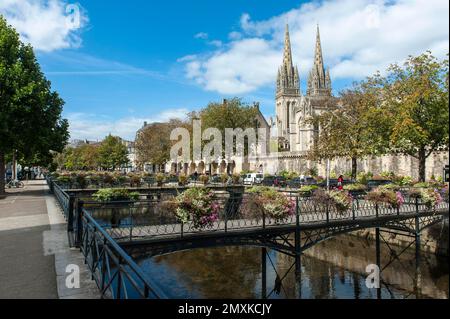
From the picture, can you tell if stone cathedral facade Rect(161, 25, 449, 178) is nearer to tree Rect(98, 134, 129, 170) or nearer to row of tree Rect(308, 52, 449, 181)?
row of tree Rect(308, 52, 449, 181)

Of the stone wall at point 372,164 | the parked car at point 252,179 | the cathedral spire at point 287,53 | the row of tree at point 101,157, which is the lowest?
the parked car at point 252,179

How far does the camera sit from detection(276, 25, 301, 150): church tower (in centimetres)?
13488

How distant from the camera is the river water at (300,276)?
15.1 metres

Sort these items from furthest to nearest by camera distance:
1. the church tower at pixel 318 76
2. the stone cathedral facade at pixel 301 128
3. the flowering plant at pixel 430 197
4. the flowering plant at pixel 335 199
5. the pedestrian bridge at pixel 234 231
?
1. the church tower at pixel 318 76
2. the stone cathedral facade at pixel 301 128
3. the flowering plant at pixel 430 197
4. the flowering plant at pixel 335 199
5. the pedestrian bridge at pixel 234 231

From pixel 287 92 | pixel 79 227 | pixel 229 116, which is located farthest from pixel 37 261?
pixel 287 92

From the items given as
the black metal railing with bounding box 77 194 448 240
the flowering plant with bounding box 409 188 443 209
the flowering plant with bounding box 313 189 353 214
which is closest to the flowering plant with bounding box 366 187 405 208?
the black metal railing with bounding box 77 194 448 240

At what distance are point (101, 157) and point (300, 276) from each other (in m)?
92.4

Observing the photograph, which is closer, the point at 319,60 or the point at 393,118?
the point at 393,118

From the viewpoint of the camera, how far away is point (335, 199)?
51.0 feet

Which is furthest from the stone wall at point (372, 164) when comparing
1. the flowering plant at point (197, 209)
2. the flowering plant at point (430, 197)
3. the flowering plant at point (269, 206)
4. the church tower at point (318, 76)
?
the church tower at point (318, 76)

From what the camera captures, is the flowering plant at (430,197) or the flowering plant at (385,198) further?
the flowering plant at (430,197)

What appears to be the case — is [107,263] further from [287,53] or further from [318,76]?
[287,53]

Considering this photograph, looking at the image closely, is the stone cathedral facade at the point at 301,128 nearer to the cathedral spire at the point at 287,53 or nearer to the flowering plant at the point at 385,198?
the cathedral spire at the point at 287,53

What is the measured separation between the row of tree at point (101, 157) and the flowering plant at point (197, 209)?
89617 millimetres
